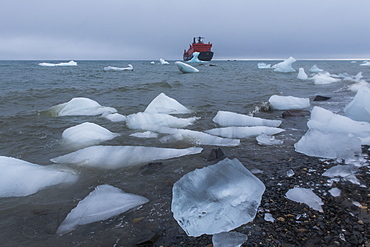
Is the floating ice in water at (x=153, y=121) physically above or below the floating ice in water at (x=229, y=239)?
below

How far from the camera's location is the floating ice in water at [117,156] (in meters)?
2.73

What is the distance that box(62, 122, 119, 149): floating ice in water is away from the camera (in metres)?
3.44

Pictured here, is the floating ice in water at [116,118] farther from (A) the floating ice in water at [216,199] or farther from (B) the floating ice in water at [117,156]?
(A) the floating ice in water at [216,199]

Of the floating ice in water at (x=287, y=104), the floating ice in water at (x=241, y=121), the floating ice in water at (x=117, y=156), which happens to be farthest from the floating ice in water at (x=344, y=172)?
the floating ice in water at (x=287, y=104)

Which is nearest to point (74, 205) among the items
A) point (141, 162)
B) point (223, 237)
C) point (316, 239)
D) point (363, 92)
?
point (141, 162)

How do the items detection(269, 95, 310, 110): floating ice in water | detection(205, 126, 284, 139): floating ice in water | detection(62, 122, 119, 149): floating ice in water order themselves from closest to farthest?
detection(62, 122, 119, 149): floating ice in water, detection(205, 126, 284, 139): floating ice in water, detection(269, 95, 310, 110): floating ice in water

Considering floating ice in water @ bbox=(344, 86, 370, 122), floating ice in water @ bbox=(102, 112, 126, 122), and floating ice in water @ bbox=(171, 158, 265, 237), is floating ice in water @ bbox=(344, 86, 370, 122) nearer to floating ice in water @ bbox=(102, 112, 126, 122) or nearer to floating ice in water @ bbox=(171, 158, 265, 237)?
floating ice in water @ bbox=(171, 158, 265, 237)

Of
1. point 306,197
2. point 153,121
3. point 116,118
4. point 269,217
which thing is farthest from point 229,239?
point 116,118

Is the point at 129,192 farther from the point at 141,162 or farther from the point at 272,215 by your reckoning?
the point at 272,215

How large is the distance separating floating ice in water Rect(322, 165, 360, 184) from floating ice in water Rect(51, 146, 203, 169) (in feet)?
4.61

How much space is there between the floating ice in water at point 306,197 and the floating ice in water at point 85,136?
8.54 ft

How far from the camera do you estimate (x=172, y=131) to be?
389cm

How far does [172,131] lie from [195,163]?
1.26 meters

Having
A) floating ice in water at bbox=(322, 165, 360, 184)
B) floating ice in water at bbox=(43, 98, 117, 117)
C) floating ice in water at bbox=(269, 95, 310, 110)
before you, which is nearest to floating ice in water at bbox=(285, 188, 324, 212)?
floating ice in water at bbox=(322, 165, 360, 184)
